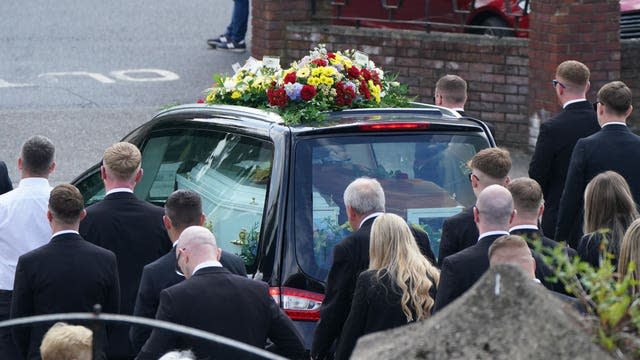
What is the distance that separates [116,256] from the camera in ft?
21.0

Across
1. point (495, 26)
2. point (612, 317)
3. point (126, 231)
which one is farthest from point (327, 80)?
point (495, 26)

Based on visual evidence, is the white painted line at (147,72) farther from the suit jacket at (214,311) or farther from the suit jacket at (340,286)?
the suit jacket at (214,311)

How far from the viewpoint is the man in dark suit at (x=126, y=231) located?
6.41 metres

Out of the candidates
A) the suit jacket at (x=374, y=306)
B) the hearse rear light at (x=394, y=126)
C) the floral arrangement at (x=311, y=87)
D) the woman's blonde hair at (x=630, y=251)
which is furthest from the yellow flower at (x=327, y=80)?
the woman's blonde hair at (x=630, y=251)

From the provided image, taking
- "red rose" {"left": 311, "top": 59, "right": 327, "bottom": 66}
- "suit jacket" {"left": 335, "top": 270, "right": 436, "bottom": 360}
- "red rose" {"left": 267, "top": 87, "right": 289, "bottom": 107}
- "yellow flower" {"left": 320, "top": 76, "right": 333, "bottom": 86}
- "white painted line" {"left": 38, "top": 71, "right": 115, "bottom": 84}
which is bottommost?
"white painted line" {"left": 38, "top": 71, "right": 115, "bottom": 84}

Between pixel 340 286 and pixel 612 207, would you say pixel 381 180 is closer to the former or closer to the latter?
pixel 340 286

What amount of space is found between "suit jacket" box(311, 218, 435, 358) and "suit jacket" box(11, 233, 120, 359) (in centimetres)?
105

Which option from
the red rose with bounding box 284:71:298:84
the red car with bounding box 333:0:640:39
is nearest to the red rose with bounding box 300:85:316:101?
the red rose with bounding box 284:71:298:84

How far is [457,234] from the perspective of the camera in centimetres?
625

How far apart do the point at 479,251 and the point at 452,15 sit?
10133mm

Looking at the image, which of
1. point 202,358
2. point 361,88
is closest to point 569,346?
point 202,358

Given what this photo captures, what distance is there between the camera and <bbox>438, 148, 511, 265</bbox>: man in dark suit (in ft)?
20.5

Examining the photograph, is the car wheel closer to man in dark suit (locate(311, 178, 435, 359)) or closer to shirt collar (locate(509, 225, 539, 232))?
shirt collar (locate(509, 225, 539, 232))

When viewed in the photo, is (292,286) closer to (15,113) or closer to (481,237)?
(481,237)
